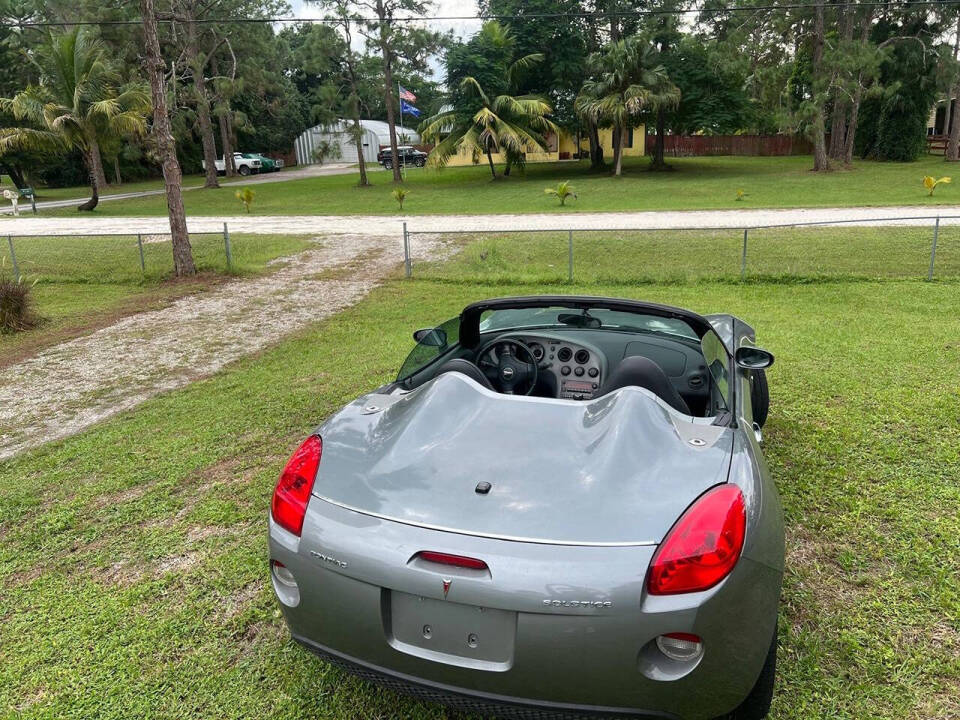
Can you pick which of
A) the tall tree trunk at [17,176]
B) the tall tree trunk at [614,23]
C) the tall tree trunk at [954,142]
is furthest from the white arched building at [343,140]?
the tall tree trunk at [954,142]

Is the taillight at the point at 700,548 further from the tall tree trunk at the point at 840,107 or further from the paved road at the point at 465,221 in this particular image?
the tall tree trunk at the point at 840,107

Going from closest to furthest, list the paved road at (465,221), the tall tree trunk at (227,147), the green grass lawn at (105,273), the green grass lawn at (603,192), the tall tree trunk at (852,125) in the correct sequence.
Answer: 1. the green grass lawn at (105,273)
2. the paved road at (465,221)
3. the green grass lawn at (603,192)
4. the tall tree trunk at (852,125)
5. the tall tree trunk at (227,147)

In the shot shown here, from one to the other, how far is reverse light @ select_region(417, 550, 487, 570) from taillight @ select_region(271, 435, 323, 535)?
0.48m

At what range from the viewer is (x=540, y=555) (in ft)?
6.30

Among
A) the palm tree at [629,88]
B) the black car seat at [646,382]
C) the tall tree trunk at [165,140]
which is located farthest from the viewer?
the palm tree at [629,88]

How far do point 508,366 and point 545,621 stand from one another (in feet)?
4.97

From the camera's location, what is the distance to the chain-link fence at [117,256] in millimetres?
13438

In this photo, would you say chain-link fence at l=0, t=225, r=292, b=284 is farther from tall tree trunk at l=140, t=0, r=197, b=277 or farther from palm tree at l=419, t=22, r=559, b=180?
palm tree at l=419, t=22, r=559, b=180

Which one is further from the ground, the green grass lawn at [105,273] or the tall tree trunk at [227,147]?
the tall tree trunk at [227,147]

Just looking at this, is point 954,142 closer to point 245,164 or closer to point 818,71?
point 818,71

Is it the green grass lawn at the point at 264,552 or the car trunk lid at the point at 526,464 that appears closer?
the car trunk lid at the point at 526,464

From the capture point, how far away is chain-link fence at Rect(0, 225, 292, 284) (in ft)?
44.1

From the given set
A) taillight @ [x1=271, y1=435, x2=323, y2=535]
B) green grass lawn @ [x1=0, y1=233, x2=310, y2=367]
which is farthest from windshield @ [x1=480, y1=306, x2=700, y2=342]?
green grass lawn @ [x1=0, y1=233, x2=310, y2=367]

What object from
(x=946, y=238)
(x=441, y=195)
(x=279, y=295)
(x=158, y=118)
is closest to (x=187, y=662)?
(x=279, y=295)
